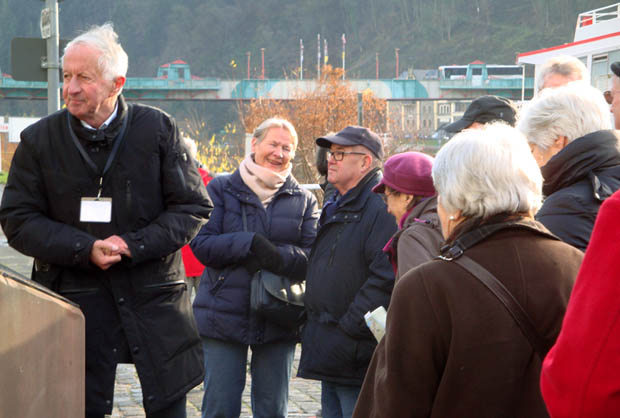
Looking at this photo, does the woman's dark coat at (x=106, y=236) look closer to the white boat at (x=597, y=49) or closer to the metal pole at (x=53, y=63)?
the metal pole at (x=53, y=63)

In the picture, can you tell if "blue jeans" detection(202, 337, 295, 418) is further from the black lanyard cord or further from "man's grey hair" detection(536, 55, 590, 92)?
"man's grey hair" detection(536, 55, 590, 92)

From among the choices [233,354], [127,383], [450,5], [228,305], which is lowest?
[127,383]

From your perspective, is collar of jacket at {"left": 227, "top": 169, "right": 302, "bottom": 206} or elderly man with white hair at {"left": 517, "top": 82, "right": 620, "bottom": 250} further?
collar of jacket at {"left": 227, "top": 169, "right": 302, "bottom": 206}

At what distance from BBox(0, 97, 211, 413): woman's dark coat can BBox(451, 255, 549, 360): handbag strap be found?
5.12 ft

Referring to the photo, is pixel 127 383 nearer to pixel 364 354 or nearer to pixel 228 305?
pixel 228 305

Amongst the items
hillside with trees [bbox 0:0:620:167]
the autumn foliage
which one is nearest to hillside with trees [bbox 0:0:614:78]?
hillside with trees [bbox 0:0:620:167]

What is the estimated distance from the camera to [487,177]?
2.21 metres

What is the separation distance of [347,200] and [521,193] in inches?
71.1

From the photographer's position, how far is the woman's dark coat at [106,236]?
321 centimetres

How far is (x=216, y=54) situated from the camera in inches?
5281

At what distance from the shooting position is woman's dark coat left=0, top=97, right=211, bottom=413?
10.5 ft

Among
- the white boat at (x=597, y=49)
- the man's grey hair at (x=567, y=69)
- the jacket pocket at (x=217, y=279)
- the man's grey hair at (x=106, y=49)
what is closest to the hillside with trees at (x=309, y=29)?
the white boat at (x=597, y=49)

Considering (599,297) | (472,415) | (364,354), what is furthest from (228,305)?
(599,297)

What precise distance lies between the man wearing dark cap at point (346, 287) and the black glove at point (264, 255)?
0.26m
